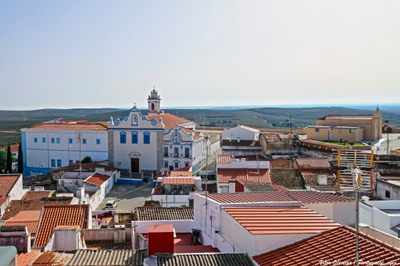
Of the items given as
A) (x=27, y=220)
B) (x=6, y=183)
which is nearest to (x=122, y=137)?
(x=6, y=183)

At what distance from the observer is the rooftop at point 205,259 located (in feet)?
25.4

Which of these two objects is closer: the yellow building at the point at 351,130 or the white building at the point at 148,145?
the white building at the point at 148,145

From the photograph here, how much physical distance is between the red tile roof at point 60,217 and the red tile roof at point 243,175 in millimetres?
10439

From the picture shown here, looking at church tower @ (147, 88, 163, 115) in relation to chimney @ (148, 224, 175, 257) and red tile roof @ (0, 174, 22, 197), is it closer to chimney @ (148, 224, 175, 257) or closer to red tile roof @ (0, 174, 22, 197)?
red tile roof @ (0, 174, 22, 197)

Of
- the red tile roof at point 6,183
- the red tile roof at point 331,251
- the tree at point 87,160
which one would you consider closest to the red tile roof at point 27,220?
the red tile roof at point 6,183

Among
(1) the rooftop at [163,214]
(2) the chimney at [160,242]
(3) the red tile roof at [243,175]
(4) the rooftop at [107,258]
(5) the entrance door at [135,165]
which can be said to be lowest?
(5) the entrance door at [135,165]

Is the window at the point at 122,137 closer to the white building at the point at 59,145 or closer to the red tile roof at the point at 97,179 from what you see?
the white building at the point at 59,145

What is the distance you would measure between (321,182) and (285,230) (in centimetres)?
1373

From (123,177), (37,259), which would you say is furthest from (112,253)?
Answer: (123,177)

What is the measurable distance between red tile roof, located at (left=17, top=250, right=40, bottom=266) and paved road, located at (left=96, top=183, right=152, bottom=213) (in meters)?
14.2

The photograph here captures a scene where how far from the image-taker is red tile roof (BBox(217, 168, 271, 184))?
2152 centimetres

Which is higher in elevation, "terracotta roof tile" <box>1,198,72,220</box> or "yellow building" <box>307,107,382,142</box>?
"yellow building" <box>307,107,382,142</box>

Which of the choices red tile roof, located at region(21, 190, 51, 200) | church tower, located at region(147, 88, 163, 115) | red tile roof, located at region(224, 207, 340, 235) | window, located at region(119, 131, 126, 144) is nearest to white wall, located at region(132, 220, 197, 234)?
red tile roof, located at region(224, 207, 340, 235)

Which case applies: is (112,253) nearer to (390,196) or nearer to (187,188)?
(390,196)
